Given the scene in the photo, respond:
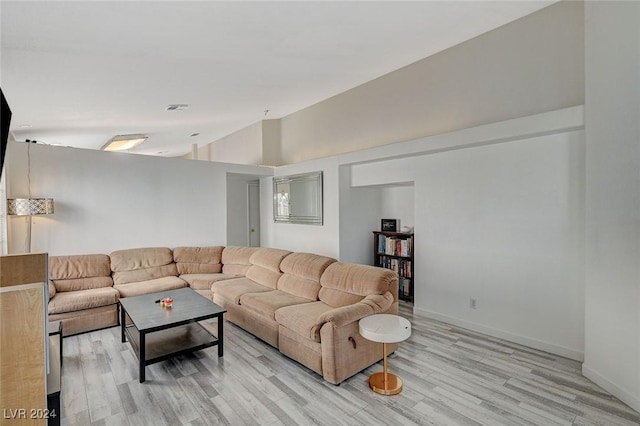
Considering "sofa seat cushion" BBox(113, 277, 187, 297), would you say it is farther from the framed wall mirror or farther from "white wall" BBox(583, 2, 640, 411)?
"white wall" BBox(583, 2, 640, 411)

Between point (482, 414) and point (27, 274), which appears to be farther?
point (482, 414)

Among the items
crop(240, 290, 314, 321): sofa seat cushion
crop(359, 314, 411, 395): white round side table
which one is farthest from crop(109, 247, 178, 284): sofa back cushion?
crop(359, 314, 411, 395): white round side table

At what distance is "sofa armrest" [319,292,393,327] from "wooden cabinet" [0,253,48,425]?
1.85m

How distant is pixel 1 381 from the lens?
3.76ft

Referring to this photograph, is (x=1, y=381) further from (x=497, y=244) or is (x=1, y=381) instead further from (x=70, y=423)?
(x=497, y=244)

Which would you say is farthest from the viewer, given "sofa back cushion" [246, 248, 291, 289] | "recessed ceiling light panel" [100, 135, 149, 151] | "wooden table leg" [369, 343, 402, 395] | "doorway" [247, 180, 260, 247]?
"doorway" [247, 180, 260, 247]

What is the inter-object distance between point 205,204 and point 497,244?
15.8ft

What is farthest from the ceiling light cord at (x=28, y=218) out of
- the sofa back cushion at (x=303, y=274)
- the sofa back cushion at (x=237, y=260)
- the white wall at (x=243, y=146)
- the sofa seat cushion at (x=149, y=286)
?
the white wall at (x=243, y=146)

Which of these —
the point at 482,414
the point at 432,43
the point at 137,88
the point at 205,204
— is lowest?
the point at 482,414

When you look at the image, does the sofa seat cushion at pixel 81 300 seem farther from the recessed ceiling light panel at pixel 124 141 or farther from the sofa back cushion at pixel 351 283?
the recessed ceiling light panel at pixel 124 141

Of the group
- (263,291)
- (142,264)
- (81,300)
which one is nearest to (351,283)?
(263,291)

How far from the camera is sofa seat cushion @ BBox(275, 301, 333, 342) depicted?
2725mm

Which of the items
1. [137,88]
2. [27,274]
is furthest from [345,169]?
[27,274]

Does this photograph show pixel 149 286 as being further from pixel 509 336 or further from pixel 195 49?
pixel 509 336
